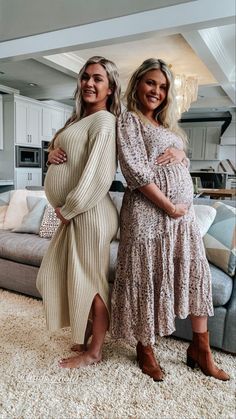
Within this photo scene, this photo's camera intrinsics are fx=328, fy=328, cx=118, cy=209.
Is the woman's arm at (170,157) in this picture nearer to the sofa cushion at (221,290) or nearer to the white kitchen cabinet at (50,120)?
the sofa cushion at (221,290)

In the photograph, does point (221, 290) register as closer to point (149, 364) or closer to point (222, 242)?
point (222, 242)

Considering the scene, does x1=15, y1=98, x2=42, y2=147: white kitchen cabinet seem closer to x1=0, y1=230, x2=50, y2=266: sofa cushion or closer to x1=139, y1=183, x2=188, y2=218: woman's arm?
x1=0, y1=230, x2=50, y2=266: sofa cushion

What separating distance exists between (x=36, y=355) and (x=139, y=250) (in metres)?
0.82

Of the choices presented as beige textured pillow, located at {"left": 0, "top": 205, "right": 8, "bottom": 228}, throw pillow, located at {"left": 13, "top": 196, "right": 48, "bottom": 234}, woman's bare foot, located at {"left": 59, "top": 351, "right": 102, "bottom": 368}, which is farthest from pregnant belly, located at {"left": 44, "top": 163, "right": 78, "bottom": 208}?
beige textured pillow, located at {"left": 0, "top": 205, "right": 8, "bottom": 228}

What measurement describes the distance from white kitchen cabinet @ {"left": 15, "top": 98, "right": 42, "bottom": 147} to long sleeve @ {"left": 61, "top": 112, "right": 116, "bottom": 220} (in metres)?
4.77

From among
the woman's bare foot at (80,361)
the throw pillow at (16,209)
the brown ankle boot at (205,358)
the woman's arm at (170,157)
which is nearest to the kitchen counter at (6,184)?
the throw pillow at (16,209)

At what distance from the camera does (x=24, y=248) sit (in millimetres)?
2443

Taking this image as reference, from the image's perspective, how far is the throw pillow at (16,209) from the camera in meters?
2.93

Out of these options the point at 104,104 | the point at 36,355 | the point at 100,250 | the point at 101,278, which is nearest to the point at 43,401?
the point at 36,355

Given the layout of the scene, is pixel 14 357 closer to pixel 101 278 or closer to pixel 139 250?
pixel 101 278

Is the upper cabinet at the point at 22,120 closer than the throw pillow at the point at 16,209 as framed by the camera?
No

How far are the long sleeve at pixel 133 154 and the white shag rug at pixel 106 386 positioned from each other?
0.89 metres

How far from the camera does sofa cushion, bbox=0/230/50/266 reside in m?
2.38

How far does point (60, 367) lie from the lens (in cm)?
158
